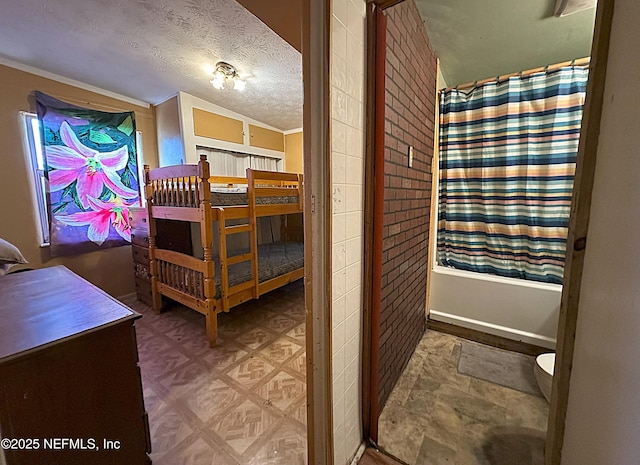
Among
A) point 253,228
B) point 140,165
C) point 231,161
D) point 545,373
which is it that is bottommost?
point 545,373

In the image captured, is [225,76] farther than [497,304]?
Yes

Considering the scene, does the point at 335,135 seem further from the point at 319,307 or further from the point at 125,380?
the point at 125,380

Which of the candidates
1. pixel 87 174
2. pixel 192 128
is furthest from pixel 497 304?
pixel 87 174

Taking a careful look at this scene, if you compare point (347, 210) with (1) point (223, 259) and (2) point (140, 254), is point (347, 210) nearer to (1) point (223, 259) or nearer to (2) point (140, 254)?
(1) point (223, 259)

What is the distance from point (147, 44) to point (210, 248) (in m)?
1.66

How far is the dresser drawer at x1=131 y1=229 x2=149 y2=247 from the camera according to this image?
8.68ft

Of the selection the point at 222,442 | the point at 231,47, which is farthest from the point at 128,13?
the point at 222,442

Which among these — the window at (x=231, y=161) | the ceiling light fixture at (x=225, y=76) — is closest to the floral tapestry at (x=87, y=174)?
the window at (x=231, y=161)

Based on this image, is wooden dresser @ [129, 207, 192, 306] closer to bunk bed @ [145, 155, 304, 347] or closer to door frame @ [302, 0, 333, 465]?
bunk bed @ [145, 155, 304, 347]

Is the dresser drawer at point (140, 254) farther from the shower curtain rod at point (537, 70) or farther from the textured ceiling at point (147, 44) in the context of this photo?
the shower curtain rod at point (537, 70)

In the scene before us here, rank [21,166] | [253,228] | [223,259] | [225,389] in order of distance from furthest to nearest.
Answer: [253,228] → [21,166] → [223,259] → [225,389]

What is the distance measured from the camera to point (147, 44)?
A: 6.48 feet

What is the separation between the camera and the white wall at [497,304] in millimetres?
1919

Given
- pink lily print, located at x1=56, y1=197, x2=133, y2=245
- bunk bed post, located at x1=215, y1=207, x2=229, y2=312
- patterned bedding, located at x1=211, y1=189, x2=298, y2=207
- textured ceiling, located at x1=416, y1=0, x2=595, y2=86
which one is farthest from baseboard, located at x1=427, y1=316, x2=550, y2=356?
pink lily print, located at x1=56, y1=197, x2=133, y2=245
